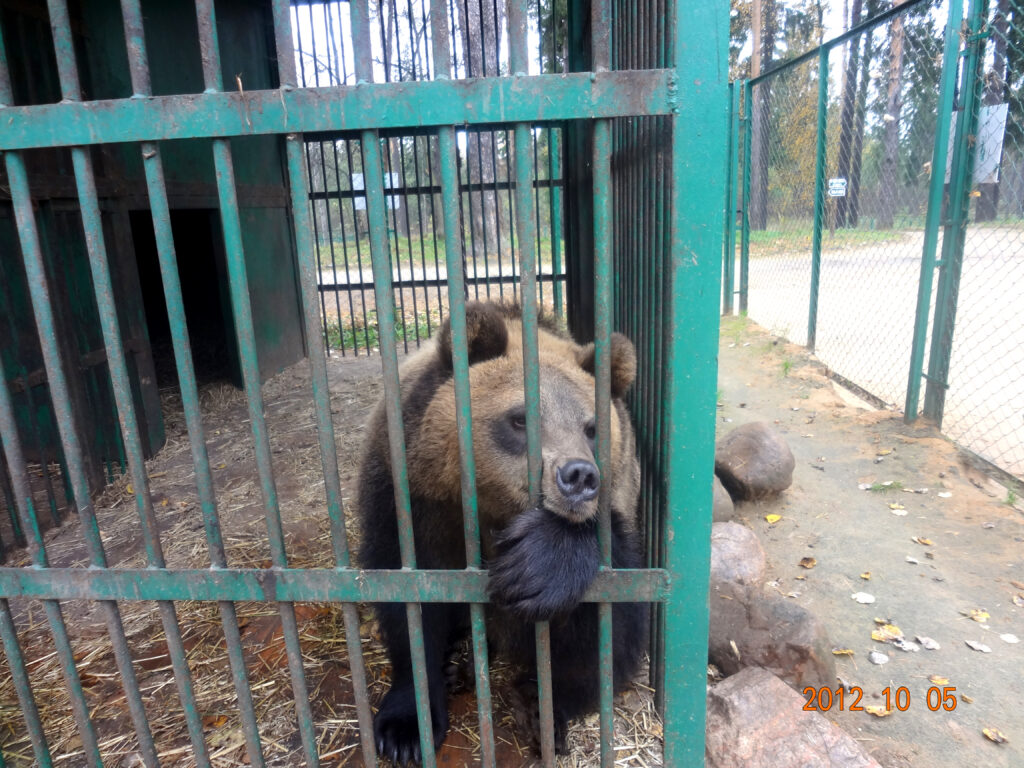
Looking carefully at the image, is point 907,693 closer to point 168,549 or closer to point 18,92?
point 168,549

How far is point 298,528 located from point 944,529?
4772 millimetres

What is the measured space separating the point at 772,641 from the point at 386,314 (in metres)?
2.61

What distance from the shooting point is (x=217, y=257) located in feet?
25.6

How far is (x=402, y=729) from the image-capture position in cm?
285

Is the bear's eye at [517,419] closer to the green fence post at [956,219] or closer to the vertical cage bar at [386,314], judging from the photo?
the vertical cage bar at [386,314]

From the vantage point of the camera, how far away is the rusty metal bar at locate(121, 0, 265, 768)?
72.0 inches

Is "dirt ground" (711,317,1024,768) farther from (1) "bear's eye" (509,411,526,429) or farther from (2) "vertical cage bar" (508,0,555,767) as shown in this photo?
(2) "vertical cage bar" (508,0,555,767)

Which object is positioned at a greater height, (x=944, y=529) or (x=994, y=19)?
(x=994, y=19)

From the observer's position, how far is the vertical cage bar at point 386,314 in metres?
1.80

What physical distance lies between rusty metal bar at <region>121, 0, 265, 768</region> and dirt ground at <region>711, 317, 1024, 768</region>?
2.78m

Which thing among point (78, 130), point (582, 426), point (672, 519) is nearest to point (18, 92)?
point (78, 130)

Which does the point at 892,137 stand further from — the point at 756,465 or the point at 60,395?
the point at 60,395

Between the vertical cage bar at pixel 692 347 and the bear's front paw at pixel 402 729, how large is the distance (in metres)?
1.05

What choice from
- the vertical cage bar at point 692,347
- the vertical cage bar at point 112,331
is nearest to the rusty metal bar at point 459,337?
the vertical cage bar at point 692,347
